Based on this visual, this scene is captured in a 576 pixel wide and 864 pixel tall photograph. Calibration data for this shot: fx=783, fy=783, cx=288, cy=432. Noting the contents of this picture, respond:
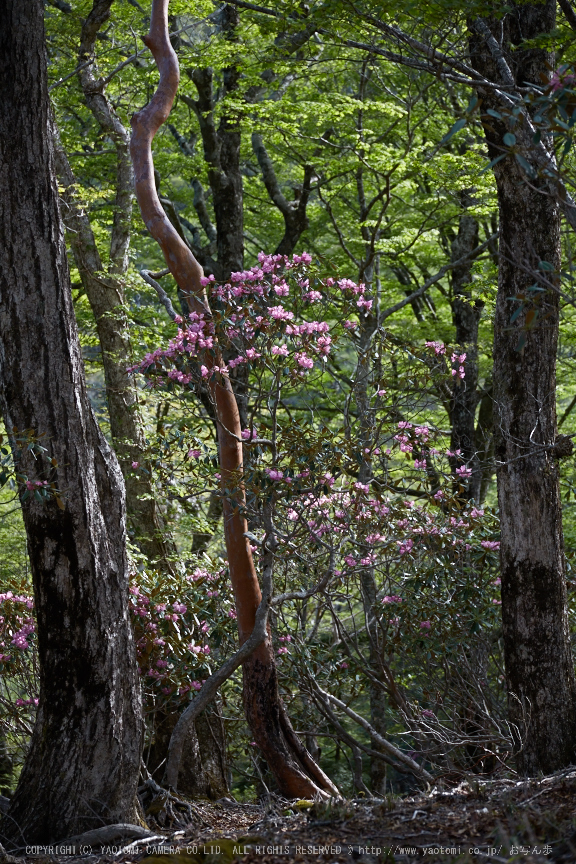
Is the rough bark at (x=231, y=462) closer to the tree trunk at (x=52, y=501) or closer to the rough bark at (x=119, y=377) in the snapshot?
the tree trunk at (x=52, y=501)

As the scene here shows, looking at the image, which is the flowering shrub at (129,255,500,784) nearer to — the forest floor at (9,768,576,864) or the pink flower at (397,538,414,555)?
the pink flower at (397,538,414,555)

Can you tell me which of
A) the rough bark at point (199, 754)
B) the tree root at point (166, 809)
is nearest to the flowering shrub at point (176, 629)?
the rough bark at point (199, 754)

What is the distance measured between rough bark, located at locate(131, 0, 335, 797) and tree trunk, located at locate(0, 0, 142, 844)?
1.31m

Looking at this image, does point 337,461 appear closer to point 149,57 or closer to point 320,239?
point 149,57

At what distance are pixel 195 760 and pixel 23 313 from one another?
413 centimetres

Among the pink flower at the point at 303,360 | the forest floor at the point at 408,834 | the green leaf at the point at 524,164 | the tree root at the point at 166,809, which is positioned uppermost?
the pink flower at the point at 303,360

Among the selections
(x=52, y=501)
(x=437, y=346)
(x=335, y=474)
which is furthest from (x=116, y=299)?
(x=52, y=501)

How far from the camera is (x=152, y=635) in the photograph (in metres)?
5.98

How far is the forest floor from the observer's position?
2.73m

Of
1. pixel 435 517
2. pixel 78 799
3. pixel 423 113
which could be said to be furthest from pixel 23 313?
pixel 423 113

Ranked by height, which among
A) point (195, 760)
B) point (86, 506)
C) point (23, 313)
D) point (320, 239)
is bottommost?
point (195, 760)

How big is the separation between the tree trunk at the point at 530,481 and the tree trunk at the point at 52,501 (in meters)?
2.39

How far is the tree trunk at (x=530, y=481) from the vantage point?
4.70 m

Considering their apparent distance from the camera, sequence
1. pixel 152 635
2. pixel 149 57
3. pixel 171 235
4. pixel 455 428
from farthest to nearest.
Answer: pixel 455 428, pixel 149 57, pixel 152 635, pixel 171 235
